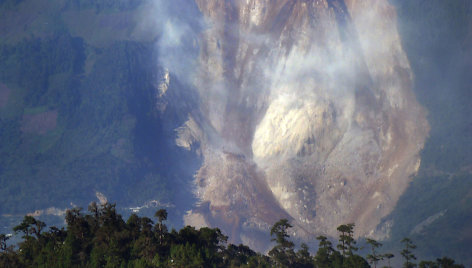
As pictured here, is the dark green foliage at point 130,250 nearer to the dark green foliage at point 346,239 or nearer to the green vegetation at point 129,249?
the green vegetation at point 129,249

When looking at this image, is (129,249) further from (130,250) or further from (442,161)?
(442,161)

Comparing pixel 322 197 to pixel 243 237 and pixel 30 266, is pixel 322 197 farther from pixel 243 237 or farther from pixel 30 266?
pixel 30 266

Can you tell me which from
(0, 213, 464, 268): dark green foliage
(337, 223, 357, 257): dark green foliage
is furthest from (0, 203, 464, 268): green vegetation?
(337, 223, 357, 257): dark green foliage

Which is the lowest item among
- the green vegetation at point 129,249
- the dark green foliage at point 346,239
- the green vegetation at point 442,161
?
the green vegetation at point 129,249

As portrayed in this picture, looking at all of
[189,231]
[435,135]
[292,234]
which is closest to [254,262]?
[189,231]

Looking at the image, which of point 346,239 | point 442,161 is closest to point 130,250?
point 346,239

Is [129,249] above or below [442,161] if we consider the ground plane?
below

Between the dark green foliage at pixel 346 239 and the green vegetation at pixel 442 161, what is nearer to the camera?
the dark green foliage at pixel 346 239

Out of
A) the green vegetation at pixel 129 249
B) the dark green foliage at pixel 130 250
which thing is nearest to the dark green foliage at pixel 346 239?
the green vegetation at pixel 129 249

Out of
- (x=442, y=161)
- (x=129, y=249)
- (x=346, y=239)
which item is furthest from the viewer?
(x=442, y=161)

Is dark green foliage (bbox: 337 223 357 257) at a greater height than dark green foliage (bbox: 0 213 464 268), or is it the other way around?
dark green foliage (bbox: 337 223 357 257)

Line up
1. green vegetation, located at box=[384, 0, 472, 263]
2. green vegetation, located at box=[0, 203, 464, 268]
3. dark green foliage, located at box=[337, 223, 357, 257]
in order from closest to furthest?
green vegetation, located at box=[0, 203, 464, 268] < dark green foliage, located at box=[337, 223, 357, 257] < green vegetation, located at box=[384, 0, 472, 263]

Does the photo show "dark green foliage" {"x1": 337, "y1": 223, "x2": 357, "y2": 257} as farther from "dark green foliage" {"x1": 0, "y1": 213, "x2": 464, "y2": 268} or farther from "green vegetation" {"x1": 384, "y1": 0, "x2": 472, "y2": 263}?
"green vegetation" {"x1": 384, "y1": 0, "x2": 472, "y2": 263}
